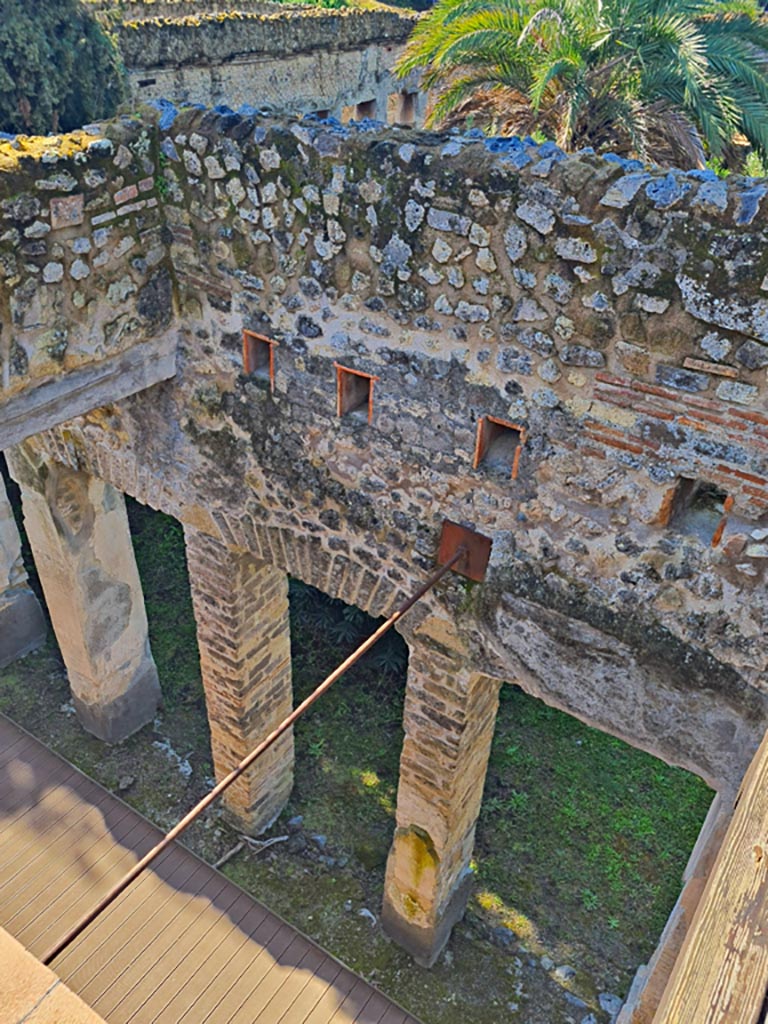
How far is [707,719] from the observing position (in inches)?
150

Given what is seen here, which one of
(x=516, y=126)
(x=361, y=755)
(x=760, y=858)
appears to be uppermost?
(x=760, y=858)

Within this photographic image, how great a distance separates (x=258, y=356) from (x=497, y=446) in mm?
1501

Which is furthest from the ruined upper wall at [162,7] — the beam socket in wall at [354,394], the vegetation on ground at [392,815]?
the beam socket in wall at [354,394]

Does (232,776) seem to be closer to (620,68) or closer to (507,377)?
(507,377)

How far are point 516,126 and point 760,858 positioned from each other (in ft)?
23.0

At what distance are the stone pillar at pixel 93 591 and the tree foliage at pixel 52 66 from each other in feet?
15.8

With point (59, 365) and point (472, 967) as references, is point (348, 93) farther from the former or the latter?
point (472, 967)

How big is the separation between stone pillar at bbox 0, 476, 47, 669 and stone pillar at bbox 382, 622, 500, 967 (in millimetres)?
4902

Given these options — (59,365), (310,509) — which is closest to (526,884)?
(310,509)

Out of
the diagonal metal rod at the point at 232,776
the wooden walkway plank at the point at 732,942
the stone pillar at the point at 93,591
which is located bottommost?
the stone pillar at the point at 93,591

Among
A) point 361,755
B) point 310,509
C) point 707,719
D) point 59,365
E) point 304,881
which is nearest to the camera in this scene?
point 707,719

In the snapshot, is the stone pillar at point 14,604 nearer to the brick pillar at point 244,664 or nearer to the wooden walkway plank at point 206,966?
the brick pillar at point 244,664

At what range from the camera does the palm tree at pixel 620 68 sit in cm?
622

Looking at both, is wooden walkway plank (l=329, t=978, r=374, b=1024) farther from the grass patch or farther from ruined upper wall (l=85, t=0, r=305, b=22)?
ruined upper wall (l=85, t=0, r=305, b=22)
